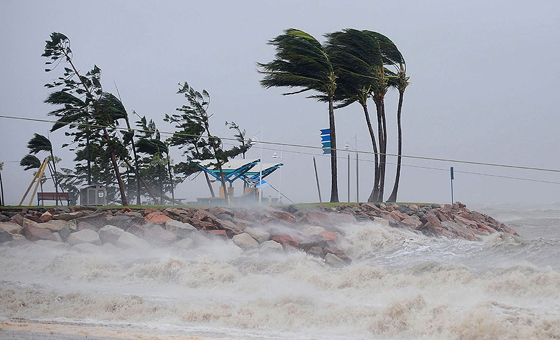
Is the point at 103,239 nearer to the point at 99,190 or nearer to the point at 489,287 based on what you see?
the point at 99,190

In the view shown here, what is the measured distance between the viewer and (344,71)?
25.6 metres

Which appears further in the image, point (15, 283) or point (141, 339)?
point (15, 283)

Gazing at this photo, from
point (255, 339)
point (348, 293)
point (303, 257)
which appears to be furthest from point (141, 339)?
point (303, 257)

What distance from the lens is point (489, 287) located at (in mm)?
9031

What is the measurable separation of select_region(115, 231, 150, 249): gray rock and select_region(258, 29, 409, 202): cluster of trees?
1070 cm

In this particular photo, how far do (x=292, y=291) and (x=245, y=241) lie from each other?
3.68 metres

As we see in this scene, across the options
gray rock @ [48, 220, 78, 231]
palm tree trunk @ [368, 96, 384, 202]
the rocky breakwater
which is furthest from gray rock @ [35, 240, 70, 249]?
palm tree trunk @ [368, 96, 384, 202]

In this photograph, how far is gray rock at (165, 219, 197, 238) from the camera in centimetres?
1346

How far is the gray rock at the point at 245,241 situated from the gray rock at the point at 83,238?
3194 millimetres

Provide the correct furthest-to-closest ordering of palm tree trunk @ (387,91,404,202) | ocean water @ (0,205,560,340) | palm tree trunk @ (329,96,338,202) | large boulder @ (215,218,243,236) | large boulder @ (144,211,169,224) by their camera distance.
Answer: palm tree trunk @ (387,91,404,202) → palm tree trunk @ (329,96,338,202) → large boulder @ (144,211,169,224) → large boulder @ (215,218,243,236) → ocean water @ (0,205,560,340)

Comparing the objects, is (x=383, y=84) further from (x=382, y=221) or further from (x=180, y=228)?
(x=180, y=228)

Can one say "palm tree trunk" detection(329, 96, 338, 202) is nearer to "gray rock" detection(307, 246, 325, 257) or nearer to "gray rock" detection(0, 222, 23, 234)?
"gray rock" detection(307, 246, 325, 257)

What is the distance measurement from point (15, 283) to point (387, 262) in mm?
7622

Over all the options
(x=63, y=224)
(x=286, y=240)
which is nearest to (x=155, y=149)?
(x=63, y=224)
